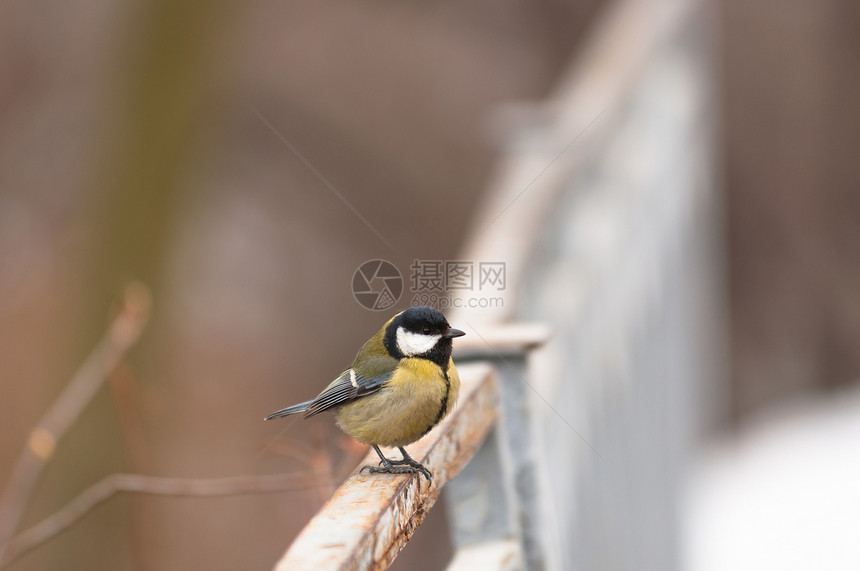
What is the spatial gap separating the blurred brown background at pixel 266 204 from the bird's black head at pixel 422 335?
10 centimetres

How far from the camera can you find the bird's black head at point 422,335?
185cm

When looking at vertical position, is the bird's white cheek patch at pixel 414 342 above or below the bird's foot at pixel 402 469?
above

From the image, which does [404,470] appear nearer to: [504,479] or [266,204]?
[504,479]

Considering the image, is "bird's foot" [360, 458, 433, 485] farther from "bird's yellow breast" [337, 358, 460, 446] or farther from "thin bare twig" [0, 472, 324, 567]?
"thin bare twig" [0, 472, 324, 567]

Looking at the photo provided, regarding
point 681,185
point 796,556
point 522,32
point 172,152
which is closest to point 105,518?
point 172,152

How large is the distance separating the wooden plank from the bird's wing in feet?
0.39

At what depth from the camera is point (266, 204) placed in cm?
807

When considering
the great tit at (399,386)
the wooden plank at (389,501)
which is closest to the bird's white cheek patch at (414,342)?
the great tit at (399,386)

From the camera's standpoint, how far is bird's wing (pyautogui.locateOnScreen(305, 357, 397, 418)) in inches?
75.7

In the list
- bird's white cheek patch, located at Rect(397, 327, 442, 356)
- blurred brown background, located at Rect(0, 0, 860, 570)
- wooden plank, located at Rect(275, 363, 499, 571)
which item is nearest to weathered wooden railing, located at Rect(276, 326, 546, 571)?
wooden plank, located at Rect(275, 363, 499, 571)

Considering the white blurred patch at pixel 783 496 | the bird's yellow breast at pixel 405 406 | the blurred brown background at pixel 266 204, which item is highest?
the blurred brown background at pixel 266 204

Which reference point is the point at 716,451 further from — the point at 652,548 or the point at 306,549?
the point at 306,549

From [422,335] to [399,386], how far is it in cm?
10

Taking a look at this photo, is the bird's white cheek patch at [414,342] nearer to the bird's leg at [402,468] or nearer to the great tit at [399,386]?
the great tit at [399,386]
